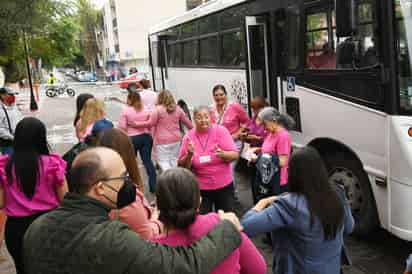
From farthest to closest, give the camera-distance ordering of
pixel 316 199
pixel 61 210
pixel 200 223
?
pixel 316 199, pixel 200 223, pixel 61 210

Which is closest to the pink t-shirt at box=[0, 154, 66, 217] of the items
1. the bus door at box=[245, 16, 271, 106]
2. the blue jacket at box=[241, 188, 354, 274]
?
the blue jacket at box=[241, 188, 354, 274]

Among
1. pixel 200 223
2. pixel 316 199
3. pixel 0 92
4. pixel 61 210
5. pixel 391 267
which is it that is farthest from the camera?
pixel 0 92

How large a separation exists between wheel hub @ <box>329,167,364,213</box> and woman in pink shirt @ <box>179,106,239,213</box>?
4.81ft

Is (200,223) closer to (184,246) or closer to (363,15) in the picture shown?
(184,246)

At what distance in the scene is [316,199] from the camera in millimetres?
2537

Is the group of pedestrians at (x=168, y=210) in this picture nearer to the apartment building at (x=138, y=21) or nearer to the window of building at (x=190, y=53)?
the window of building at (x=190, y=53)

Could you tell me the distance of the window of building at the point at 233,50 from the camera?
7.42 m

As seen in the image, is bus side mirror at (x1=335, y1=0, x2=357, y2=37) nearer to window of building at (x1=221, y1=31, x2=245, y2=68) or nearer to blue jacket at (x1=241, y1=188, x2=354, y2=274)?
blue jacket at (x1=241, y1=188, x2=354, y2=274)

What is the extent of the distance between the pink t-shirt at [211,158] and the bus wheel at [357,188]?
1.15 meters

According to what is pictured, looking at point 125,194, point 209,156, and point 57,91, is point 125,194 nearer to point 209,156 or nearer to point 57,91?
point 209,156

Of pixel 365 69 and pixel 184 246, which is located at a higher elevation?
pixel 365 69

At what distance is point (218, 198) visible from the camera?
4402mm

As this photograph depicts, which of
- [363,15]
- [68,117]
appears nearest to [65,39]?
[68,117]

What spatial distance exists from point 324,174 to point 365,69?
223cm
